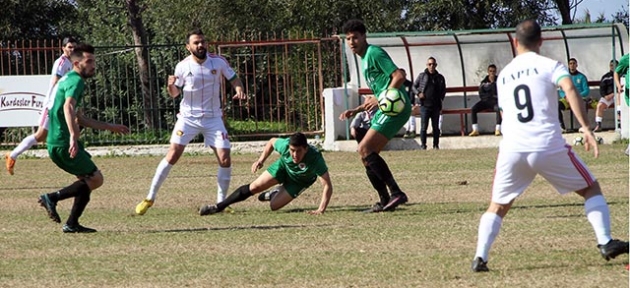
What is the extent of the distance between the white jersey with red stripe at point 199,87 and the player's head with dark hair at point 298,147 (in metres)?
0.99

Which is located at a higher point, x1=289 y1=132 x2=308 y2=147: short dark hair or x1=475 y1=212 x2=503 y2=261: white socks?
x1=289 y1=132 x2=308 y2=147: short dark hair

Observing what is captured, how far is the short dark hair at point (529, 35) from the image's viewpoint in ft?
A: 27.4

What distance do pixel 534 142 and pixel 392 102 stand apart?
15.1 ft

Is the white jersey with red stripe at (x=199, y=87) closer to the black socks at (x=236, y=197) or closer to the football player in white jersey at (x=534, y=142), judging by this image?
the black socks at (x=236, y=197)

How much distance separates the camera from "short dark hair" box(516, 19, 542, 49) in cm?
836

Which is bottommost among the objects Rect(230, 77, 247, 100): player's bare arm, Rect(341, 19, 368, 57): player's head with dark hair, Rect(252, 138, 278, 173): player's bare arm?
Rect(252, 138, 278, 173): player's bare arm

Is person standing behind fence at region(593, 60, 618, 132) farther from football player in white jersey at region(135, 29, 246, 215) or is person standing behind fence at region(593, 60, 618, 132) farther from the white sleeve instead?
the white sleeve

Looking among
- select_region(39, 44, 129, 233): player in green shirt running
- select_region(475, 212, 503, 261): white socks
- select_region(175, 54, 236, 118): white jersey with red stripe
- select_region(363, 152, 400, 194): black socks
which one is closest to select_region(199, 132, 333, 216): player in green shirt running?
select_region(363, 152, 400, 194): black socks

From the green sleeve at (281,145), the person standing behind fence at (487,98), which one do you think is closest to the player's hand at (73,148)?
the green sleeve at (281,145)

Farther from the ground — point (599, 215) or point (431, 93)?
point (431, 93)

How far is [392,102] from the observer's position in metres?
12.8

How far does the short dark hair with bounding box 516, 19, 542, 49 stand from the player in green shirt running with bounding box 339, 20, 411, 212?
4.34 meters

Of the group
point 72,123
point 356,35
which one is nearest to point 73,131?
point 72,123

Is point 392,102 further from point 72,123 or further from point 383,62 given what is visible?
point 72,123
